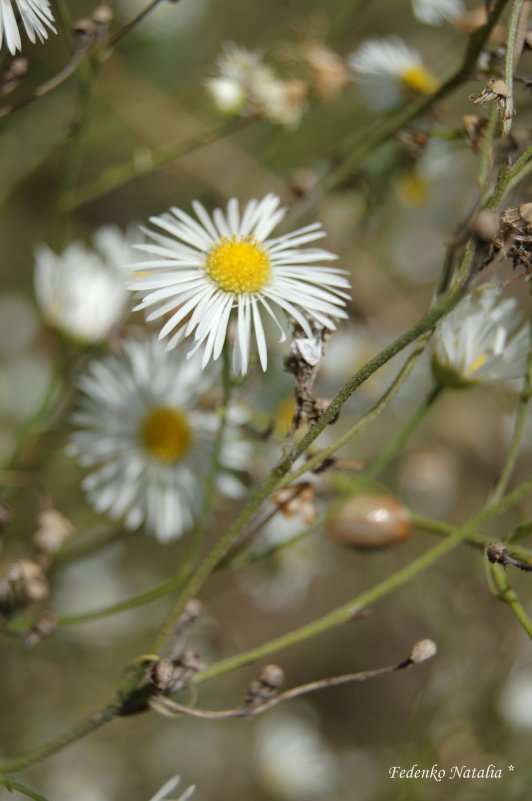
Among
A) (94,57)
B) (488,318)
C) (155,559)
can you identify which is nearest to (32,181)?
(155,559)

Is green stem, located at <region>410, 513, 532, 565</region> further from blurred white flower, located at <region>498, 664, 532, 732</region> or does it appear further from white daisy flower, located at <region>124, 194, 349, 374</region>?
blurred white flower, located at <region>498, 664, 532, 732</region>

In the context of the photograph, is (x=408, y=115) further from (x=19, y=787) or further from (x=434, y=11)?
(x=19, y=787)

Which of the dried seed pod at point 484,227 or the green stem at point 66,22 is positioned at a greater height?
the green stem at point 66,22

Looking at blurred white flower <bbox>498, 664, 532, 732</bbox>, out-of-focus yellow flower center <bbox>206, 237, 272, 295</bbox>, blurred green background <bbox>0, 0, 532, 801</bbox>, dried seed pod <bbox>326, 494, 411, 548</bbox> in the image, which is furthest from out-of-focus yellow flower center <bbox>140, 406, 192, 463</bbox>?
blurred white flower <bbox>498, 664, 532, 732</bbox>

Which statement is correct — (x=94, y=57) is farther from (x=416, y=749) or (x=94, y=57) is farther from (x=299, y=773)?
(x=299, y=773)

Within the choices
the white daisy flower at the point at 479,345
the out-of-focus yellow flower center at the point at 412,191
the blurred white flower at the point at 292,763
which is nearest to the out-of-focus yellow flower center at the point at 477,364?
the white daisy flower at the point at 479,345

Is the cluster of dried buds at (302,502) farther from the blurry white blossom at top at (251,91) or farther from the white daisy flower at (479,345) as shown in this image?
the blurry white blossom at top at (251,91)

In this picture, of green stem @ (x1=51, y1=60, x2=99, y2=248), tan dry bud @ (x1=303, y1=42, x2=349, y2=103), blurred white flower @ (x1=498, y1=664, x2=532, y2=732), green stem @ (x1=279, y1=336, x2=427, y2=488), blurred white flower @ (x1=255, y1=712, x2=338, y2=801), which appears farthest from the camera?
blurred white flower @ (x1=255, y1=712, x2=338, y2=801)
